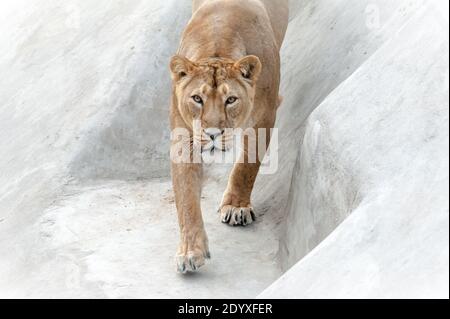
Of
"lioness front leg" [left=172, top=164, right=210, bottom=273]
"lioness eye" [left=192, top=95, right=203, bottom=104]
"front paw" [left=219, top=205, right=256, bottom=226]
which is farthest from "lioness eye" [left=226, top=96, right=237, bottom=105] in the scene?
"front paw" [left=219, top=205, right=256, bottom=226]

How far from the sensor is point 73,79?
9484 mm

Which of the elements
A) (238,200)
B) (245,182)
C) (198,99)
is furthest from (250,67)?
(238,200)

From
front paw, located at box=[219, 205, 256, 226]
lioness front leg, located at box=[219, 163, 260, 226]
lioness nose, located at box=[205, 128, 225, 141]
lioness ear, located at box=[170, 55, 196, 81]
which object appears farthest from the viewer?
front paw, located at box=[219, 205, 256, 226]

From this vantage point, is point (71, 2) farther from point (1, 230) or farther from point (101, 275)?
point (101, 275)

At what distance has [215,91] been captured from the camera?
627 centimetres

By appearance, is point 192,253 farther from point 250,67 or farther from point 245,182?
point 250,67

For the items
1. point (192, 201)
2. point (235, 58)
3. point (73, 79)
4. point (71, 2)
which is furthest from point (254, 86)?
point (71, 2)

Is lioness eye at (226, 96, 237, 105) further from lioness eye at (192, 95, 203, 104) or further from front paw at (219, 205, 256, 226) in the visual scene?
front paw at (219, 205, 256, 226)

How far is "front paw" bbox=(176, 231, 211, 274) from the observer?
6.36m

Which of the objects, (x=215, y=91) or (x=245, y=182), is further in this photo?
(x=245, y=182)

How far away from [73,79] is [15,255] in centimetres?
291

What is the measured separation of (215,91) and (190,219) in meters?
0.93

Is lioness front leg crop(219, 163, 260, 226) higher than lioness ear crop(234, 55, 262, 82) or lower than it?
lower

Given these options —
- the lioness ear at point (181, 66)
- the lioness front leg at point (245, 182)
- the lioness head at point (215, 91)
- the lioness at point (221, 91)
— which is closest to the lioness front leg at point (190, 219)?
the lioness at point (221, 91)
